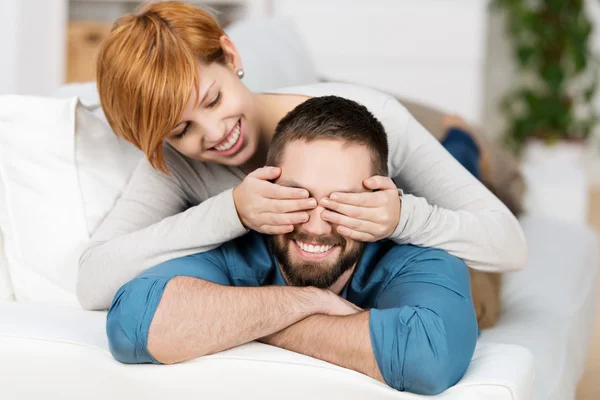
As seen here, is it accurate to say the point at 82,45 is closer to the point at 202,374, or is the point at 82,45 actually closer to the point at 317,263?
the point at 317,263

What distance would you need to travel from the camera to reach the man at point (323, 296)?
3.93ft

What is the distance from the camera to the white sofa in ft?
3.89

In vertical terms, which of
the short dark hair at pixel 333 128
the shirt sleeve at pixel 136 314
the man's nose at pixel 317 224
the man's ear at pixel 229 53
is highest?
the man's ear at pixel 229 53

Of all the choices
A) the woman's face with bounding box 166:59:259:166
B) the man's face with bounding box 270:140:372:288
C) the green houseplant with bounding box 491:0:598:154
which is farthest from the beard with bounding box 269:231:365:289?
the green houseplant with bounding box 491:0:598:154

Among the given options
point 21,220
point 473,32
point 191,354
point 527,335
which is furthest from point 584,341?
point 473,32

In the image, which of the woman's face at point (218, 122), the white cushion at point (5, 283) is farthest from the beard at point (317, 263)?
the white cushion at point (5, 283)

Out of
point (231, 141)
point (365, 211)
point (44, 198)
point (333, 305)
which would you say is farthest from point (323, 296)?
point (44, 198)

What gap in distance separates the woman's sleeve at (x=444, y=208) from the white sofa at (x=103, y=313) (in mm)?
181

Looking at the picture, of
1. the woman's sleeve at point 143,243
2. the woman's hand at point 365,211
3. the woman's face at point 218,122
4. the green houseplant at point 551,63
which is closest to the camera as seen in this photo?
the woman's hand at point 365,211

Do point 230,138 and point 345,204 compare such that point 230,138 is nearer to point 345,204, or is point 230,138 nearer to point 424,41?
point 345,204

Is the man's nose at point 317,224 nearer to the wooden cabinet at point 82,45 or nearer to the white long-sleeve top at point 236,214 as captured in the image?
the white long-sleeve top at point 236,214

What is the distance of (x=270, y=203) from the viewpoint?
4.31 feet

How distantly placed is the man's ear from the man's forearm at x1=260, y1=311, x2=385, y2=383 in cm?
61

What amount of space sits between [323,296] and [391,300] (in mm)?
113
